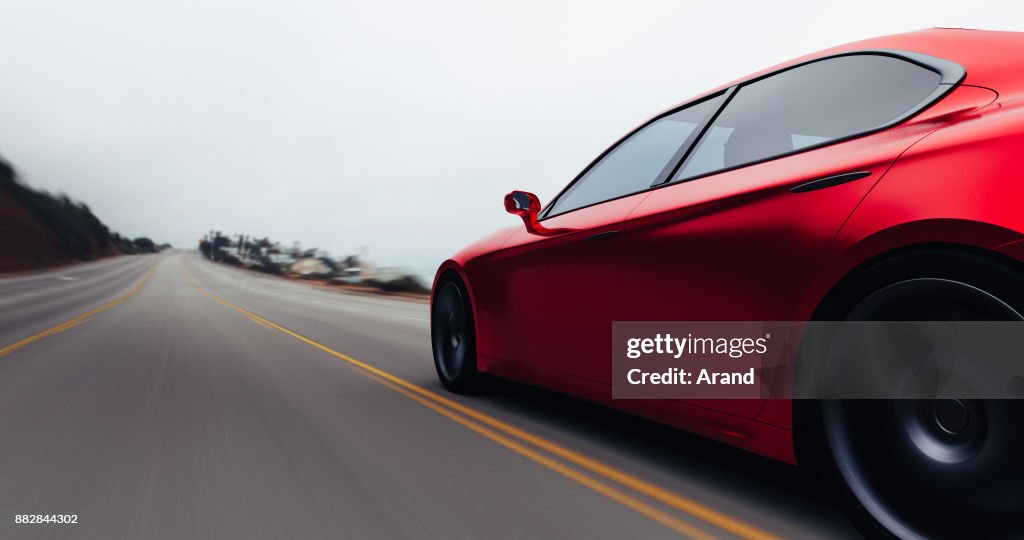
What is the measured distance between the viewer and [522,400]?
5195mm

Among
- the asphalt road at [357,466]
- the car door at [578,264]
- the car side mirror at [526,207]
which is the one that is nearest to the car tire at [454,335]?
the asphalt road at [357,466]

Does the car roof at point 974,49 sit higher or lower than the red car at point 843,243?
higher

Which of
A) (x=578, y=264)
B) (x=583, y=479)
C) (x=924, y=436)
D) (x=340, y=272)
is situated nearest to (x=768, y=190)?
(x=924, y=436)

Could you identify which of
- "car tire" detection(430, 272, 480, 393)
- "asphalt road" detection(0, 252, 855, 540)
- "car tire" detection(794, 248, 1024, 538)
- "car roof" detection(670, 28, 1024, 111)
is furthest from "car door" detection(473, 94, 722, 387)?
"car tire" detection(794, 248, 1024, 538)

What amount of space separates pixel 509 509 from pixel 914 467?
1.47m

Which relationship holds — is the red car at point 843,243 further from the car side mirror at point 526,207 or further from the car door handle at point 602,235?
the car side mirror at point 526,207

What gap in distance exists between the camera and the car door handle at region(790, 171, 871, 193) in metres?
2.33

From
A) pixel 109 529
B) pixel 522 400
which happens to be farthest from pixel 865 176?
pixel 522 400

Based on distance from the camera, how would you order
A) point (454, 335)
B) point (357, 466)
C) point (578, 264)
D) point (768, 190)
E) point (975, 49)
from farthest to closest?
point (454, 335) < point (578, 264) < point (357, 466) < point (768, 190) < point (975, 49)

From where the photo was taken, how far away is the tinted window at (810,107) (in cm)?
260

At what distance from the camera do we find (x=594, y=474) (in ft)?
10.9

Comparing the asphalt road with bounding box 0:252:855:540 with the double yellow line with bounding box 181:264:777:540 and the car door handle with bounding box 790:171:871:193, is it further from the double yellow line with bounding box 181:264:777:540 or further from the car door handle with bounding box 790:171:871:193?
the car door handle with bounding box 790:171:871:193

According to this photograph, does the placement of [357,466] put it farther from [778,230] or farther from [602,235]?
[778,230]

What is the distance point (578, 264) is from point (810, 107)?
4.44 feet
